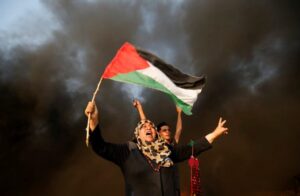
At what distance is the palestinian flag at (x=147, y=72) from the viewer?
170 inches

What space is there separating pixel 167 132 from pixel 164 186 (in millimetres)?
1624

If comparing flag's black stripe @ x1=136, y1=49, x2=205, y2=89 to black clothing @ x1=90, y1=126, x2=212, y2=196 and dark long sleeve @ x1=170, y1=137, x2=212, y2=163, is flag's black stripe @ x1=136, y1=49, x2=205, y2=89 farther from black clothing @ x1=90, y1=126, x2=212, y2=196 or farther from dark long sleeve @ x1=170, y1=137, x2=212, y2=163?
black clothing @ x1=90, y1=126, x2=212, y2=196

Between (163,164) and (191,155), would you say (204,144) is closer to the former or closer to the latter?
(191,155)

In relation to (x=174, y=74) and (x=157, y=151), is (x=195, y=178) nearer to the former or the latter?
(x=157, y=151)

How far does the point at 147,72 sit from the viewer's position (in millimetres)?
4371

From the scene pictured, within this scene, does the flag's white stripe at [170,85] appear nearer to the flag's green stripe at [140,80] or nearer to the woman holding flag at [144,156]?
the flag's green stripe at [140,80]

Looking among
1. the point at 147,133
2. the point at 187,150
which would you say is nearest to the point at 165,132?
the point at 187,150

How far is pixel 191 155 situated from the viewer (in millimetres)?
4098

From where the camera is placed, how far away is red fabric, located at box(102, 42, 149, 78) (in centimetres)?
431

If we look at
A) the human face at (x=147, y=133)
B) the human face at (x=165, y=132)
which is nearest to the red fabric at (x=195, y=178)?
the human face at (x=147, y=133)

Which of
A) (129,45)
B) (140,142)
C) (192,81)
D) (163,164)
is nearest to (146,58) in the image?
(129,45)

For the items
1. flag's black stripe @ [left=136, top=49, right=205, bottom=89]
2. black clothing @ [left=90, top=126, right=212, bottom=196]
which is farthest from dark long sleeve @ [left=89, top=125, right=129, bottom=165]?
flag's black stripe @ [left=136, top=49, right=205, bottom=89]

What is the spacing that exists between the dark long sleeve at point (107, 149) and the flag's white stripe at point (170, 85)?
3.07 ft

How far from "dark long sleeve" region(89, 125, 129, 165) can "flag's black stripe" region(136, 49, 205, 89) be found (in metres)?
1.07
